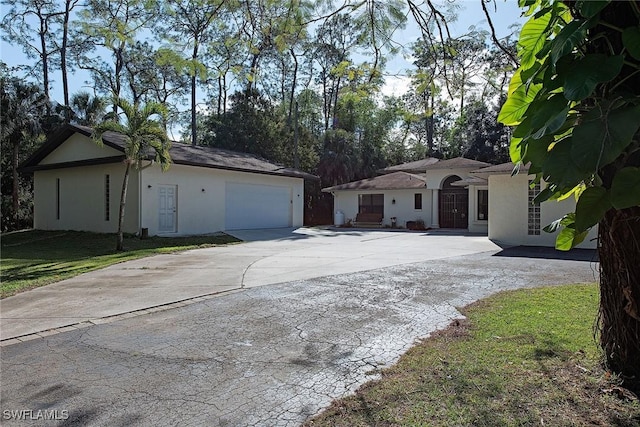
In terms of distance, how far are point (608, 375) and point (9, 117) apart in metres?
28.4

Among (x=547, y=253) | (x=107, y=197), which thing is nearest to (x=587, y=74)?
(x=547, y=253)

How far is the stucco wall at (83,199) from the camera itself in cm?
1811

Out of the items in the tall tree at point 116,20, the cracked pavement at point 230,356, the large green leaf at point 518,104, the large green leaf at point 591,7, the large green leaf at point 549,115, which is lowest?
the cracked pavement at point 230,356

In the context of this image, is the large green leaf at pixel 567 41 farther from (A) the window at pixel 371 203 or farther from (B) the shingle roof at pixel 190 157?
(A) the window at pixel 371 203

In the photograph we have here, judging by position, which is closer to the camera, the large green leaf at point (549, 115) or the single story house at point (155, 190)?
the large green leaf at point (549, 115)

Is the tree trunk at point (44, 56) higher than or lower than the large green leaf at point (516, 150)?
higher

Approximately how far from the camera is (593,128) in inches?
82.4

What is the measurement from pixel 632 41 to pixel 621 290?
1.85m

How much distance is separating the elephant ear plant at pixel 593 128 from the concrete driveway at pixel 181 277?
5640 millimetres

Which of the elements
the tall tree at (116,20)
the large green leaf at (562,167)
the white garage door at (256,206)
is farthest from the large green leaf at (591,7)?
the white garage door at (256,206)

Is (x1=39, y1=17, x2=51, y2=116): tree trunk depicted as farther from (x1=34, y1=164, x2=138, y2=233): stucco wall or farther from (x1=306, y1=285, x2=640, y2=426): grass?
(x1=306, y1=285, x2=640, y2=426): grass

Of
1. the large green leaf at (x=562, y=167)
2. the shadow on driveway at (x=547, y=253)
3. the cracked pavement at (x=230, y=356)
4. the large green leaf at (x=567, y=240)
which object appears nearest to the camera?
the large green leaf at (x=562, y=167)

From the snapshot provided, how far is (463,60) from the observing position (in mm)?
6738

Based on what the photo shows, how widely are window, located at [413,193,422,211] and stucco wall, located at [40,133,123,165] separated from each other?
16567 millimetres
